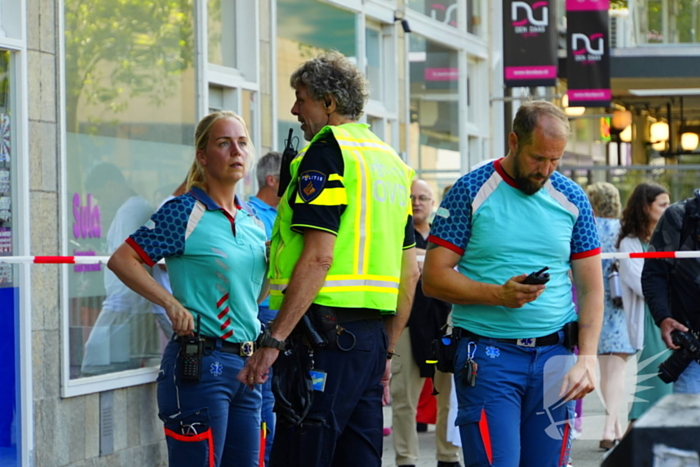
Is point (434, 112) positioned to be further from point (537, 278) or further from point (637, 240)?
point (537, 278)

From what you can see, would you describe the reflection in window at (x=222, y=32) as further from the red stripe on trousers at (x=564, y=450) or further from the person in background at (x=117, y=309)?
the red stripe on trousers at (x=564, y=450)

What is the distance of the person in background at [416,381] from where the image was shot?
7.75 metres

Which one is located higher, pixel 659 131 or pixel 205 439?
pixel 659 131

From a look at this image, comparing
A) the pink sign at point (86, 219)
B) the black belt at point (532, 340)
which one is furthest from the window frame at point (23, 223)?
the black belt at point (532, 340)

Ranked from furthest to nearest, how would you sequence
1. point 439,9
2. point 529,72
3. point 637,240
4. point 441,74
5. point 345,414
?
point 529,72 → point 441,74 → point 439,9 → point 637,240 → point 345,414

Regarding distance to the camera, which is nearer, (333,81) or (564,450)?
(333,81)

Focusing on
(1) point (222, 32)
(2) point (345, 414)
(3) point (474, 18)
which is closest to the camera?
(2) point (345, 414)

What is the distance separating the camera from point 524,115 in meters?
4.38

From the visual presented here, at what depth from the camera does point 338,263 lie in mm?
4113

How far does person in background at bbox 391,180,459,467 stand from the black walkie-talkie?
3.45 metres

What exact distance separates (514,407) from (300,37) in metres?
7.39

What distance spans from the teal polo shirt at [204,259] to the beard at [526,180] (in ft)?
3.94

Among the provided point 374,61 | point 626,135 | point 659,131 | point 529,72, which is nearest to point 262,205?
point 374,61

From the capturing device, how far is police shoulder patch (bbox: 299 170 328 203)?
13.2 ft
